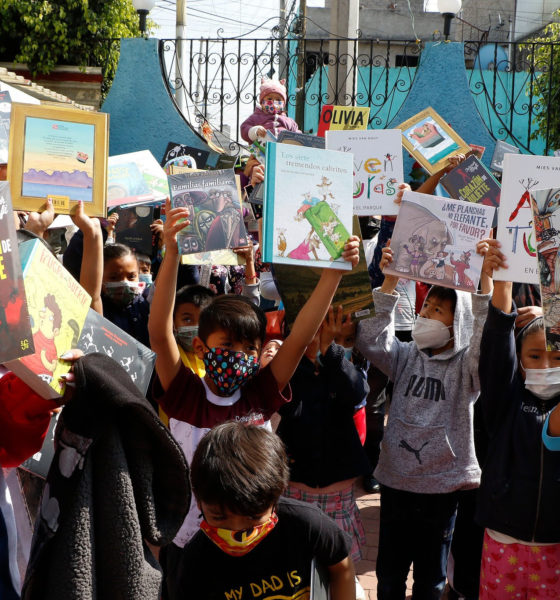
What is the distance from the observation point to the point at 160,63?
1102cm

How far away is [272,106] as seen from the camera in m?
7.85

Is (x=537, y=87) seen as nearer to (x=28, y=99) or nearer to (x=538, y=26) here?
(x=28, y=99)

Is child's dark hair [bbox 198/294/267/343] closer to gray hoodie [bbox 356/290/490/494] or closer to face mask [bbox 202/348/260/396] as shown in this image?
face mask [bbox 202/348/260/396]

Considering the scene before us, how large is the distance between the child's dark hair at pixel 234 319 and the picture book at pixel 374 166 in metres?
1.37

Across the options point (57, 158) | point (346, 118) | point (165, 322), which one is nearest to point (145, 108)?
point (346, 118)

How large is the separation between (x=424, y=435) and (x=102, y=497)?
200cm

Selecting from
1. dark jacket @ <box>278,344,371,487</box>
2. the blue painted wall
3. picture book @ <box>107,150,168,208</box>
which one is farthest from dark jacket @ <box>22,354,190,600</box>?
the blue painted wall

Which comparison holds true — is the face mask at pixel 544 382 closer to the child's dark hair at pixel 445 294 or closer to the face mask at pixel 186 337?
the child's dark hair at pixel 445 294

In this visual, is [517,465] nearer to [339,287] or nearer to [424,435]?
[424,435]

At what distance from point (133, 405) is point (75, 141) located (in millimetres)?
2010

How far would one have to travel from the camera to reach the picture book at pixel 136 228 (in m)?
5.21

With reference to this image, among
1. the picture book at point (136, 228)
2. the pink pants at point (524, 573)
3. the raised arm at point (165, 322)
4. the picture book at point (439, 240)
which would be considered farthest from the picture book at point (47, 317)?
the picture book at point (136, 228)

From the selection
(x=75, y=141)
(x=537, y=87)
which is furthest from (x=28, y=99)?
(x=537, y=87)

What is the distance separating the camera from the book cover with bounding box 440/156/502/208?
480 cm
